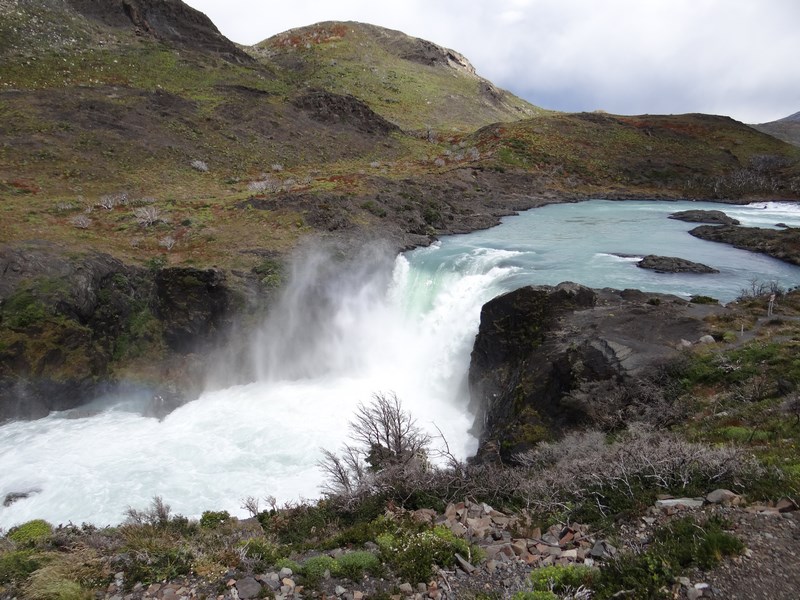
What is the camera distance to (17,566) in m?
7.90

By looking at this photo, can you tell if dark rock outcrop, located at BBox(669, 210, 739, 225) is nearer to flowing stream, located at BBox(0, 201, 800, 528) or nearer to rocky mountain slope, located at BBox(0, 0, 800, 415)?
flowing stream, located at BBox(0, 201, 800, 528)

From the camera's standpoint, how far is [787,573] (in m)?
5.15

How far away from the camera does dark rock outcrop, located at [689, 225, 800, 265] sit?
28984 millimetres

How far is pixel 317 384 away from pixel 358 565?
56.7ft

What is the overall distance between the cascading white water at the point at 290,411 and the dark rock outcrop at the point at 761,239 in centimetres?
1753

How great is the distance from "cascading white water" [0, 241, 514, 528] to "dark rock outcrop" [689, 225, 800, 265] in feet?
57.5

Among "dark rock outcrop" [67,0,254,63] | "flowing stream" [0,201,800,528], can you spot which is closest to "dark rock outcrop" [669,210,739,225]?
"flowing stream" [0,201,800,528]

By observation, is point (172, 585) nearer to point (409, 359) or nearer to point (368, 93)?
point (409, 359)

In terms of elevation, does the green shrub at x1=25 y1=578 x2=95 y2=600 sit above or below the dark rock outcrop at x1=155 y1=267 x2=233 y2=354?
below

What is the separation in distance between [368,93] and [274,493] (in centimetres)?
9136

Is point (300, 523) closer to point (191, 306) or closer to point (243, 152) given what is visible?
point (191, 306)

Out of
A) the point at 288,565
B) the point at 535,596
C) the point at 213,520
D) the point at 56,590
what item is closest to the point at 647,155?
the point at 213,520

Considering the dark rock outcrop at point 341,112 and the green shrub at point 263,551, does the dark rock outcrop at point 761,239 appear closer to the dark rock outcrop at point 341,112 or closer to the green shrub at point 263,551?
the green shrub at point 263,551

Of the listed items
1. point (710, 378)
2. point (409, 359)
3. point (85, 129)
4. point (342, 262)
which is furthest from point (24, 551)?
point (85, 129)
